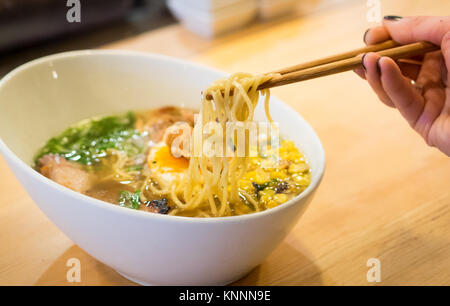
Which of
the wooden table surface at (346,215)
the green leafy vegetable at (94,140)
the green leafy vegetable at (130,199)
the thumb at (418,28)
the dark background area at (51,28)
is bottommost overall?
the wooden table surface at (346,215)

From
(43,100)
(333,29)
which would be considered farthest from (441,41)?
(333,29)

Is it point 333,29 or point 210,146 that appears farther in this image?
point 333,29

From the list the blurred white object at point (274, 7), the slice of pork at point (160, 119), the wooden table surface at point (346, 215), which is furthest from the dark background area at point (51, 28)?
the slice of pork at point (160, 119)

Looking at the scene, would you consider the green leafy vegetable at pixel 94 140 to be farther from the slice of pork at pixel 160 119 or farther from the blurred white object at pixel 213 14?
the blurred white object at pixel 213 14

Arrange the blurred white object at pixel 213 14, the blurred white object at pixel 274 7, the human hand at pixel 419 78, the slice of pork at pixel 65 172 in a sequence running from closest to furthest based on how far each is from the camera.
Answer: the human hand at pixel 419 78, the slice of pork at pixel 65 172, the blurred white object at pixel 213 14, the blurred white object at pixel 274 7

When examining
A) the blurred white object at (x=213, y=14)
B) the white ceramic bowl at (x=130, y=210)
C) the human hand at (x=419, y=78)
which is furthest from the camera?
the blurred white object at (x=213, y=14)

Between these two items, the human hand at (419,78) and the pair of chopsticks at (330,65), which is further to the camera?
A: the human hand at (419,78)
